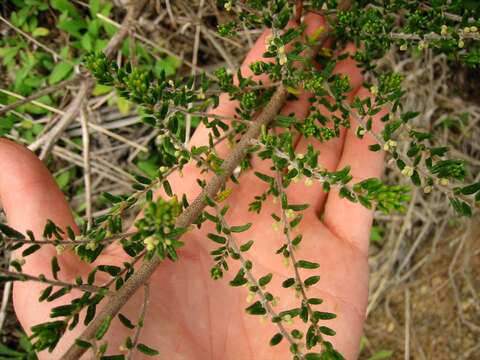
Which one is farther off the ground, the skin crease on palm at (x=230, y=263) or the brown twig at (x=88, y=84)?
the brown twig at (x=88, y=84)

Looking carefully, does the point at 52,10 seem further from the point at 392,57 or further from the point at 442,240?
the point at 442,240

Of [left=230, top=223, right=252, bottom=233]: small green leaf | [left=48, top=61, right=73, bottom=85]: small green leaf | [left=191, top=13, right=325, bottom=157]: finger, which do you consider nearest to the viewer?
[left=230, top=223, right=252, bottom=233]: small green leaf

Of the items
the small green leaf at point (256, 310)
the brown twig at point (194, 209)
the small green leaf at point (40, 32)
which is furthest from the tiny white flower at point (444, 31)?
the small green leaf at point (40, 32)

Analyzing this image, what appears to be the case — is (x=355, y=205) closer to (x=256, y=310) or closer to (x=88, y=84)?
(x=256, y=310)

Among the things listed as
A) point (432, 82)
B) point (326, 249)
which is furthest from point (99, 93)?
point (432, 82)

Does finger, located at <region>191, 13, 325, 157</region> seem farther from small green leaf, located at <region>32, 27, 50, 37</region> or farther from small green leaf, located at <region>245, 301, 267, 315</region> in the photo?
small green leaf, located at <region>32, 27, 50, 37</region>

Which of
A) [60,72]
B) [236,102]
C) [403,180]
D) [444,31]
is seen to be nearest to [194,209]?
[236,102]

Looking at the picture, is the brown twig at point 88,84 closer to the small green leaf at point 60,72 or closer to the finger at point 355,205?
the small green leaf at point 60,72

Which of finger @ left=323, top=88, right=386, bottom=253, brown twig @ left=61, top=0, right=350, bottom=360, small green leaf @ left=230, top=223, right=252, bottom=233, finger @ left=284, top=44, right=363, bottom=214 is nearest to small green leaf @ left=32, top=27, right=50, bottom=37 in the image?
brown twig @ left=61, top=0, right=350, bottom=360
